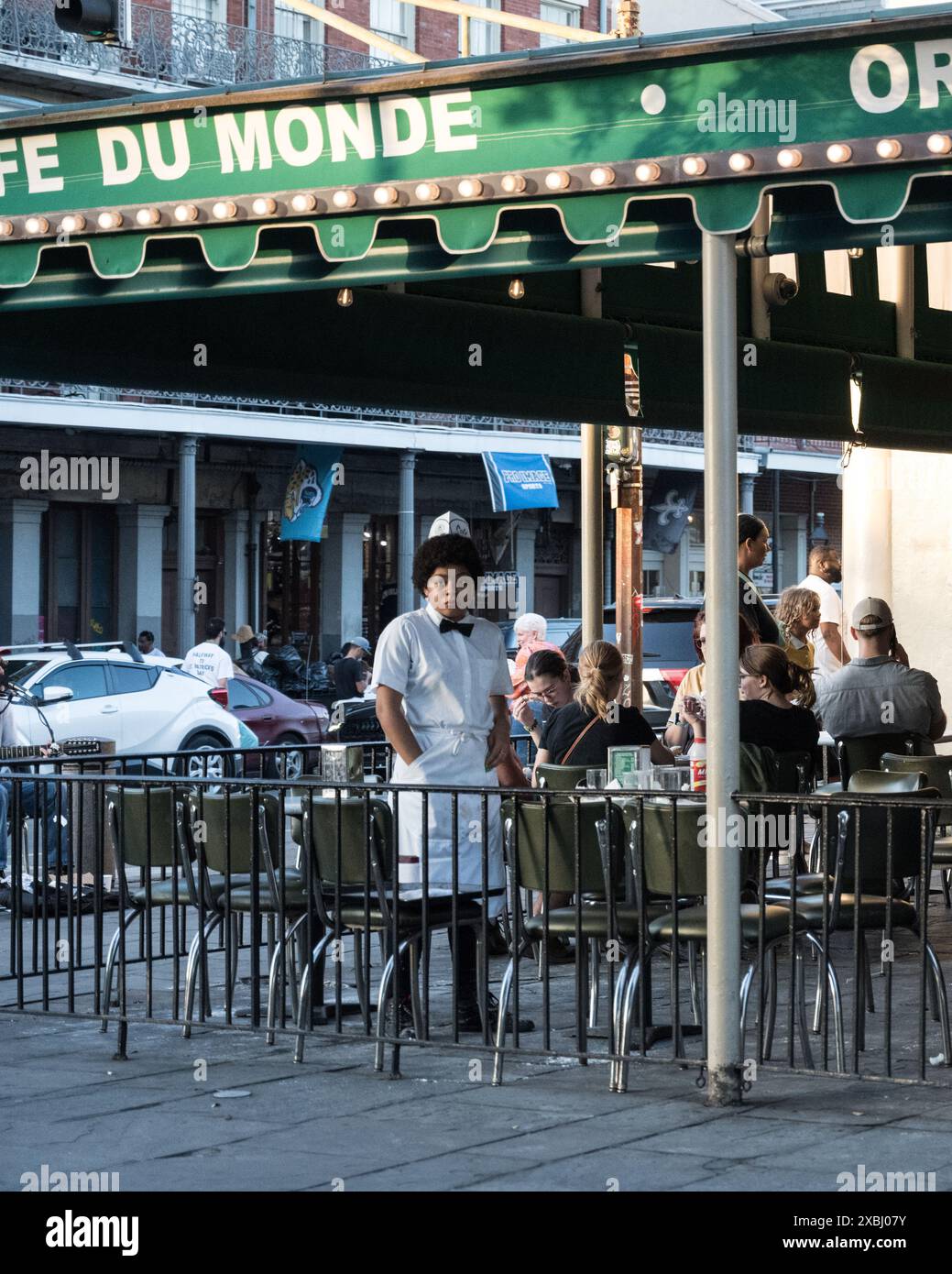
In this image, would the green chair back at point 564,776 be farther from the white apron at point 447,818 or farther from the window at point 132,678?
the window at point 132,678

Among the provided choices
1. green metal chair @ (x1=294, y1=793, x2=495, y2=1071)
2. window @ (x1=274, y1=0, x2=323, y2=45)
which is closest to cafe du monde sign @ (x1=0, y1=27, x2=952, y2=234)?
green metal chair @ (x1=294, y1=793, x2=495, y2=1071)

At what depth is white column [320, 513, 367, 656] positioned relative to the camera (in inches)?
1559

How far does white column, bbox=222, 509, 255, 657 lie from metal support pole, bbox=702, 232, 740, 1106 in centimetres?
3167

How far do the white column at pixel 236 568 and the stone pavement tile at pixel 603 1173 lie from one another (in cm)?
3249

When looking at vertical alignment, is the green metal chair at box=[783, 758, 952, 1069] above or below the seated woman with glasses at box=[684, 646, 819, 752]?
below

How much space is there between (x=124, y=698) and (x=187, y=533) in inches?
567

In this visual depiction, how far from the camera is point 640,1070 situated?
7.64 metres

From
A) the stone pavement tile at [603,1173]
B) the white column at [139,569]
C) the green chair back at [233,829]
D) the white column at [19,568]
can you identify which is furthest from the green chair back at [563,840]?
the white column at [139,569]

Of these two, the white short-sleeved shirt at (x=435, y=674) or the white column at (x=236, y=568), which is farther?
the white column at (x=236, y=568)

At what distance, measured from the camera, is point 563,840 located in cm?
752

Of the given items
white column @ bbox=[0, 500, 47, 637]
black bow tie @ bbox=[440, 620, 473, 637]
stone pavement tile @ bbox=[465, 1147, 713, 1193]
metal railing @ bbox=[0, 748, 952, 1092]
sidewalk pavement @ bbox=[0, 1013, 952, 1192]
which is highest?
white column @ bbox=[0, 500, 47, 637]

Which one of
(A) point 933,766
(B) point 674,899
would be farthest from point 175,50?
(B) point 674,899

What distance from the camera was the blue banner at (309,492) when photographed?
3584cm

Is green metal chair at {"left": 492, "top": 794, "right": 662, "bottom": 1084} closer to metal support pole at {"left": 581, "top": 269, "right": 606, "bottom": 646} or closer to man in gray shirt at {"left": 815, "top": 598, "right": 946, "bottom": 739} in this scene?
man in gray shirt at {"left": 815, "top": 598, "right": 946, "bottom": 739}
